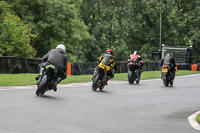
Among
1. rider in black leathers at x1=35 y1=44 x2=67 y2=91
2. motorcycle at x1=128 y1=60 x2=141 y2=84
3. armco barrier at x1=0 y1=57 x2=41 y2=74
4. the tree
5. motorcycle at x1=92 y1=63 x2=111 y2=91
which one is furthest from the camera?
the tree

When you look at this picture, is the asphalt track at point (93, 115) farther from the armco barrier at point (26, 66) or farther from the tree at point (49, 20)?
the tree at point (49, 20)

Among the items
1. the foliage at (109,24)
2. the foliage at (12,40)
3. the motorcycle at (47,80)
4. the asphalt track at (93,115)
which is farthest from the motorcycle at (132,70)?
the foliage at (109,24)

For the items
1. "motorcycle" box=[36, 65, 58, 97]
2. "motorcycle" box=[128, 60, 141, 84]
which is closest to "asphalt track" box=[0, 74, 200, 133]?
"motorcycle" box=[36, 65, 58, 97]

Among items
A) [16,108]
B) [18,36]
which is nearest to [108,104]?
[16,108]

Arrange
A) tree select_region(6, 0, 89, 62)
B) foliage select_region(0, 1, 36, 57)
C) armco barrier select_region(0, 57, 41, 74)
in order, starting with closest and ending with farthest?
1. armco barrier select_region(0, 57, 41, 74)
2. foliage select_region(0, 1, 36, 57)
3. tree select_region(6, 0, 89, 62)

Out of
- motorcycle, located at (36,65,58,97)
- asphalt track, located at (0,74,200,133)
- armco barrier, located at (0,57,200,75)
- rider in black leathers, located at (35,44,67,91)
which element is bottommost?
armco barrier, located at (0,57,200,75)

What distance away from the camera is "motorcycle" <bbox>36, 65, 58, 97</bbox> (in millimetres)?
12461

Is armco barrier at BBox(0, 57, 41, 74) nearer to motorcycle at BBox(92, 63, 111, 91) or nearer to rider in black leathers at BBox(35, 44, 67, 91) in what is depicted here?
motorcycle at BBox(92, 63, 111, 91)

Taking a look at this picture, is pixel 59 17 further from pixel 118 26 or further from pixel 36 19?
pixel 118 26

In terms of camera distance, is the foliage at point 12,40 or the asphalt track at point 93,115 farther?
the foliage at point 12,40

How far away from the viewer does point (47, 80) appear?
12461 mm

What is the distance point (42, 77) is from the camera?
41.5ft

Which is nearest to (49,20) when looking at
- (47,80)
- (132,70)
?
(132,70)

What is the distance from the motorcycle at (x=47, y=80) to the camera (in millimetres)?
12461
